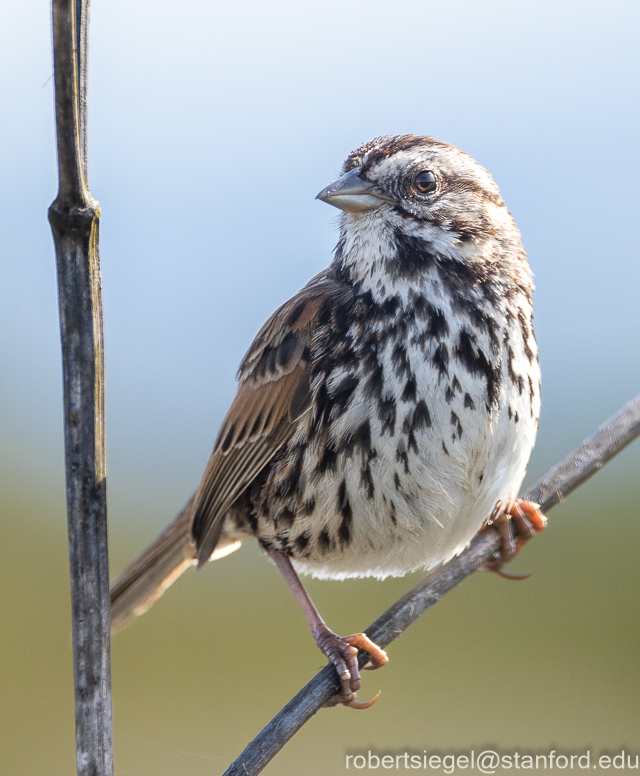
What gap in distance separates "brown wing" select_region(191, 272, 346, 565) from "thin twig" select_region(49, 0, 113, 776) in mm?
1316

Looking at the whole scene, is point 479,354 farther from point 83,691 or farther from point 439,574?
point 83,691

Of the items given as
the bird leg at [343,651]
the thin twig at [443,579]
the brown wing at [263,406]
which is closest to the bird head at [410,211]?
the brown wing at [263,406]

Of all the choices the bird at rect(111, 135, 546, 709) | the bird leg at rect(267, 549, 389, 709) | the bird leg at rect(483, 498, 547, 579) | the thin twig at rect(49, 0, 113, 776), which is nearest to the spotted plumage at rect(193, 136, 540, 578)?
the bird at rect(111, 135, 546, 709)

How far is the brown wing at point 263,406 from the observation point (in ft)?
10.1

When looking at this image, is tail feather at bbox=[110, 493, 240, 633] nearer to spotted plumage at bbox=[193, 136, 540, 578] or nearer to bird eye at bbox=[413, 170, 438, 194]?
spotted plumage at bbox=[193, 136, 540, 578]

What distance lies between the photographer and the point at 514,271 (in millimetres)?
3105

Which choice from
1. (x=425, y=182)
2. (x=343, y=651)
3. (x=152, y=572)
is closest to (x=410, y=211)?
(x=425, y=182)

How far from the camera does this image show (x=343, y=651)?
119 inches

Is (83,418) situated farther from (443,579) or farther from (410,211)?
(410,211)

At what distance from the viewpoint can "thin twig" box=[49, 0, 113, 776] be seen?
1.52 metres

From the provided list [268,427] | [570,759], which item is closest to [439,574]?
[268,427]

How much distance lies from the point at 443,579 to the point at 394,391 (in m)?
0.64

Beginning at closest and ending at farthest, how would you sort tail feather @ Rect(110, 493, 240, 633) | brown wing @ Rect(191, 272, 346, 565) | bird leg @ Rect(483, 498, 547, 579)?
brown wing @ Rect(191, 272, 346, 565), bird leg @ Rect(483, 498, 547, 579), tail feather @ Rect(110, 493, 240, 633)

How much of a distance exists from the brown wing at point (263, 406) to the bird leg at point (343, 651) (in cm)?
31
